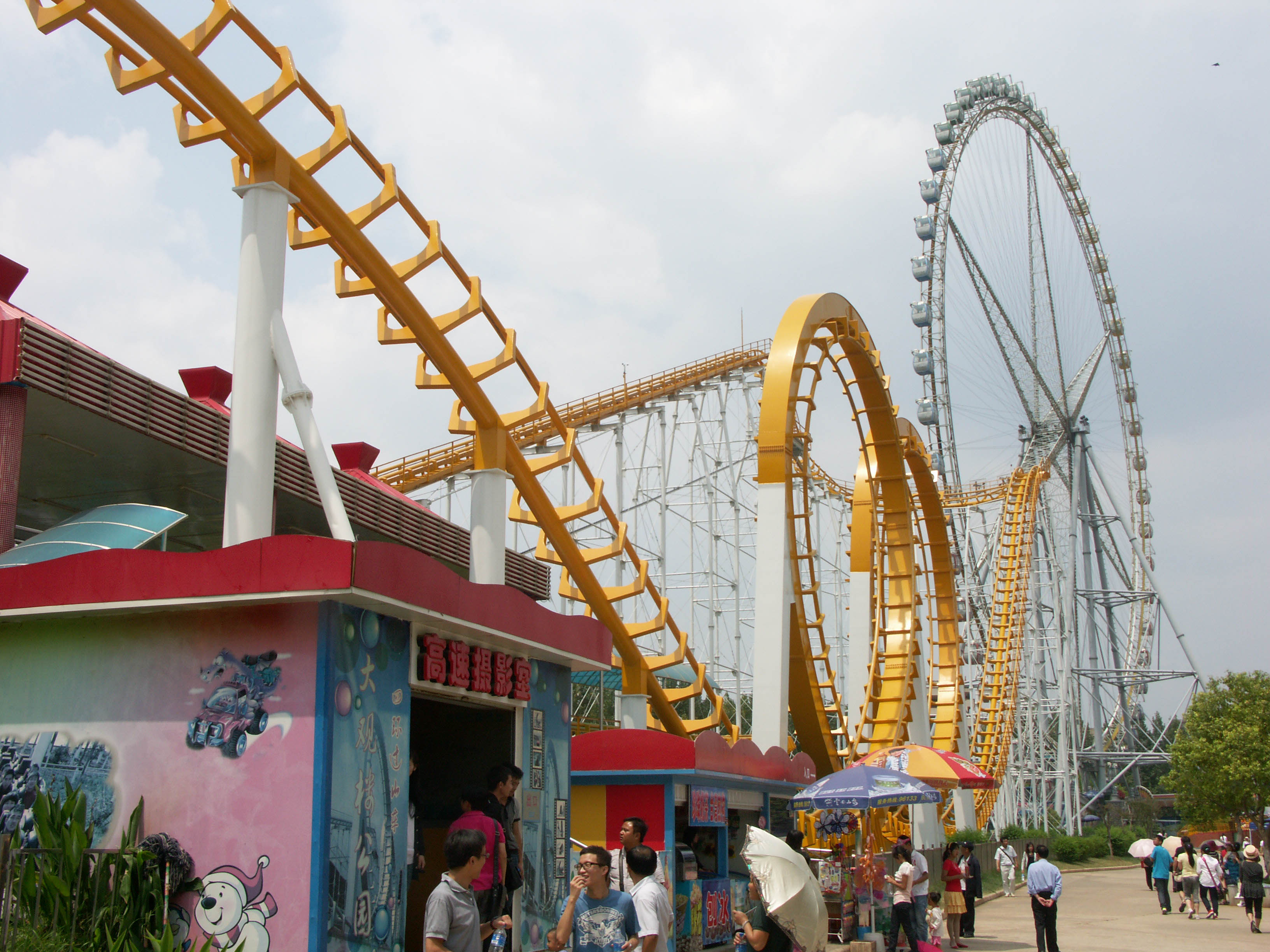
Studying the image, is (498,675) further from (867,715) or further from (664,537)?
(664,537)

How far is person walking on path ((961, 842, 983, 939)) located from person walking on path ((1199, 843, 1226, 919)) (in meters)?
2.88

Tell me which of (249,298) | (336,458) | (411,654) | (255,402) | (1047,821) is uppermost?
(336,458)

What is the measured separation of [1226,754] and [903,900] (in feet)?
55.4

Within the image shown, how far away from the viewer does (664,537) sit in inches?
977

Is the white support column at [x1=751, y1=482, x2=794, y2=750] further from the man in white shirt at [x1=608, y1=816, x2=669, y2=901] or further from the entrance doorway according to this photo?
the entrance doorway

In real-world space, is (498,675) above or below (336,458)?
below

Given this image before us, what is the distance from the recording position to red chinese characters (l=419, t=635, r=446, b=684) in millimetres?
6414

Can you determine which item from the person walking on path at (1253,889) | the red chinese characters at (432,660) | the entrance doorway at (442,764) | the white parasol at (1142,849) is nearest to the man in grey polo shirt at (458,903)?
the red chinese characters at (432,660)

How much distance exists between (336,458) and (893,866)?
896 centimetres

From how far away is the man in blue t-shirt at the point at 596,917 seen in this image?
4.66m

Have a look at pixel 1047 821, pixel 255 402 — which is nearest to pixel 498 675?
pixel 255 402

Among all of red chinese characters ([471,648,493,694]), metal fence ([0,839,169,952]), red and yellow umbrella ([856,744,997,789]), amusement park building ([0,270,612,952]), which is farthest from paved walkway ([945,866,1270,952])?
metal fence ([0,839,169,952])

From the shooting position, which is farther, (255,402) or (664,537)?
(664,537)

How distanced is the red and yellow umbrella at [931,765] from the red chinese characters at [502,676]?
5.49 metres
